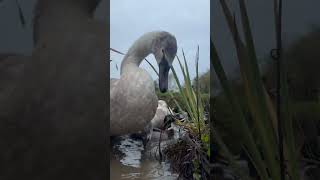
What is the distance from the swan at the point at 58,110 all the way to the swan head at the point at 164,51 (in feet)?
4.99

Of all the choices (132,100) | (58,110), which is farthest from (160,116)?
(58,110)

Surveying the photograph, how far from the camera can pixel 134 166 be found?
59.1 inches

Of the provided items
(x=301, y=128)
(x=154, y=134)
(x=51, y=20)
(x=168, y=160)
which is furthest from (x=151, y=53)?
(x=301, y=128)

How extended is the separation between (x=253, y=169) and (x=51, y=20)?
1.03 feet

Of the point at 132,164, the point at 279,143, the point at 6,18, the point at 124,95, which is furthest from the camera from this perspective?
the point at 124,95

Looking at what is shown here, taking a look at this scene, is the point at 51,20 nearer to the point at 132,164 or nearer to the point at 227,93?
the point at 227,93

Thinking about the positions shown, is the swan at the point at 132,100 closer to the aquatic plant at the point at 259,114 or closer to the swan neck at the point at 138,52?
Answer: the swan neck at the point at 138,52

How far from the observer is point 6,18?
413mm

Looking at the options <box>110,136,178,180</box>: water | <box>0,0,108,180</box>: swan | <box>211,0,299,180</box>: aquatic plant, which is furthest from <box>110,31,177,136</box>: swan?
<box>211,0,299,180</box>: aquatic plant

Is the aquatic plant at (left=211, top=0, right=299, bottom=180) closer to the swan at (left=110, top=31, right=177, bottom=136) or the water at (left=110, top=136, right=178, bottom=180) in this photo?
the water at (left=110, top=136, right=178, bottom=180)

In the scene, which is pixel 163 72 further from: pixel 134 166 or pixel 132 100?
pixel 134 166

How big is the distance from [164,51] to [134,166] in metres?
0.73

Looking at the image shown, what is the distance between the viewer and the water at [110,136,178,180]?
1.36 metres

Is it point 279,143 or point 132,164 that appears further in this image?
point 132,164
